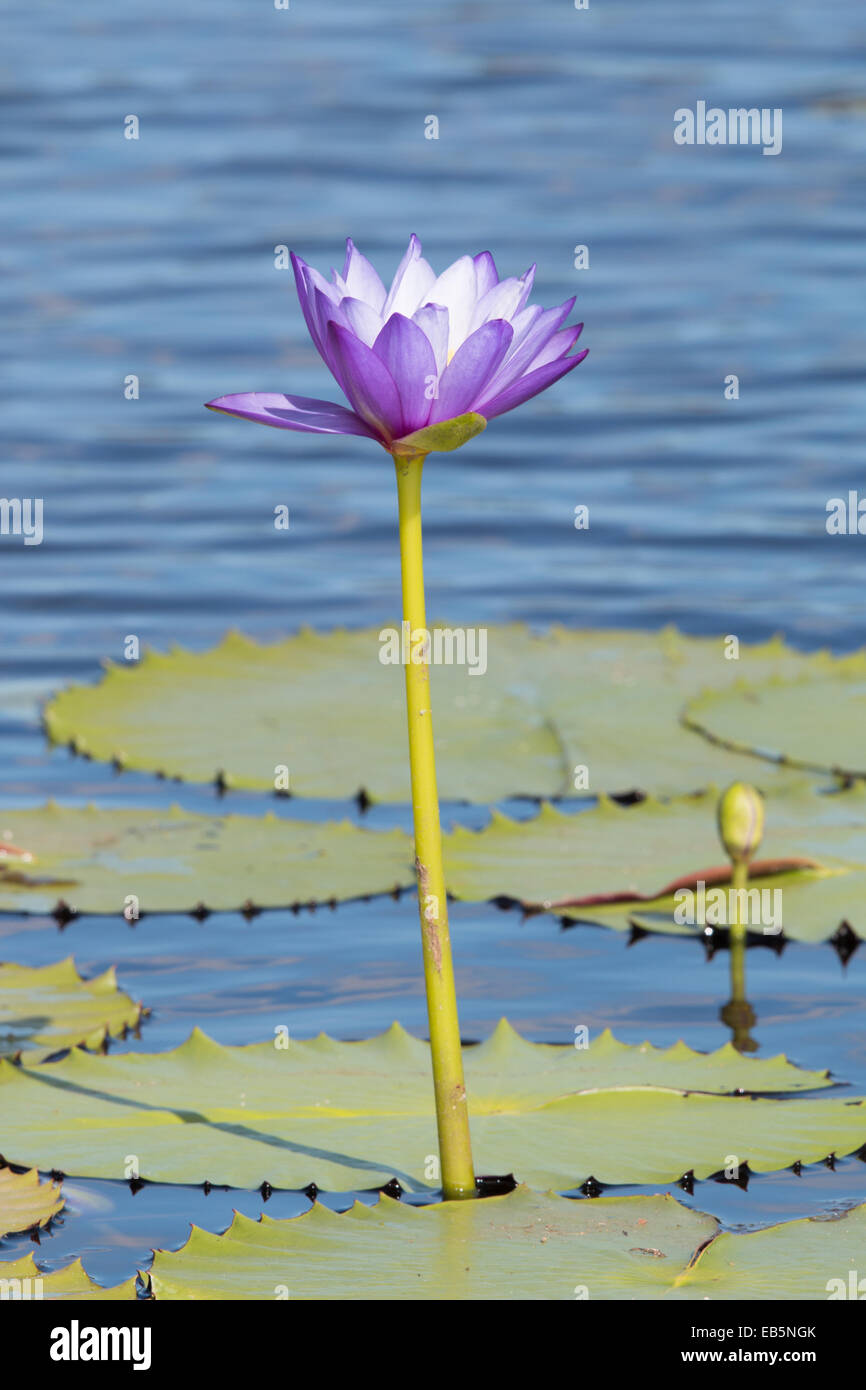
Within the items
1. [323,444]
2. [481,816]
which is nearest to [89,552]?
[323,444]

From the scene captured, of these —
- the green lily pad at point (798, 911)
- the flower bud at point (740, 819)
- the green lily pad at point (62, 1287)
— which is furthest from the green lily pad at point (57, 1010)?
the flower bud at point (740, 819)

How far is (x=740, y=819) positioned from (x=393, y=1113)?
2.86ft

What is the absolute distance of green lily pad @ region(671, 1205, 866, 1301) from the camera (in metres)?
1.87

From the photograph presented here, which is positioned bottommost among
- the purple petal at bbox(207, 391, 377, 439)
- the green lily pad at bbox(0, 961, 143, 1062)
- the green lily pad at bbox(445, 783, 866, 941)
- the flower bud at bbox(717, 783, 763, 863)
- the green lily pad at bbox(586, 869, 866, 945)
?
the green lily pad at bbox(0, 961, 143, 1062)

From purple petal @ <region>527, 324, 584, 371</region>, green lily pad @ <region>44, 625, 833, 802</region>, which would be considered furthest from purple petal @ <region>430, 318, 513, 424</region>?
green lily pad @ <region>44, 625, 833, 802</region>

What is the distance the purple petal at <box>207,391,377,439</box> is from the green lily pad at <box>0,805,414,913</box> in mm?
1567

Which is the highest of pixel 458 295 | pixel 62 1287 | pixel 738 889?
pixel 458 295

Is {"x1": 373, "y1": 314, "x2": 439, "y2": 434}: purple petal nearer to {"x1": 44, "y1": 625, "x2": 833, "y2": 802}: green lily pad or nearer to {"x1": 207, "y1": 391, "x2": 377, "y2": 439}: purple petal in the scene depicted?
{"x1": 207, "y1": 391, "x2": 377, "y2": 439}: purple petal

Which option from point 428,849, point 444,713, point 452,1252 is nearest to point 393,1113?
point 452,1252

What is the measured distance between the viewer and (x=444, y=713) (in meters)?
4.38

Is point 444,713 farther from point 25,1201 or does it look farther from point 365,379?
point 365,379

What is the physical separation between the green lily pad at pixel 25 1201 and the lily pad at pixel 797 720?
2.22 meters
